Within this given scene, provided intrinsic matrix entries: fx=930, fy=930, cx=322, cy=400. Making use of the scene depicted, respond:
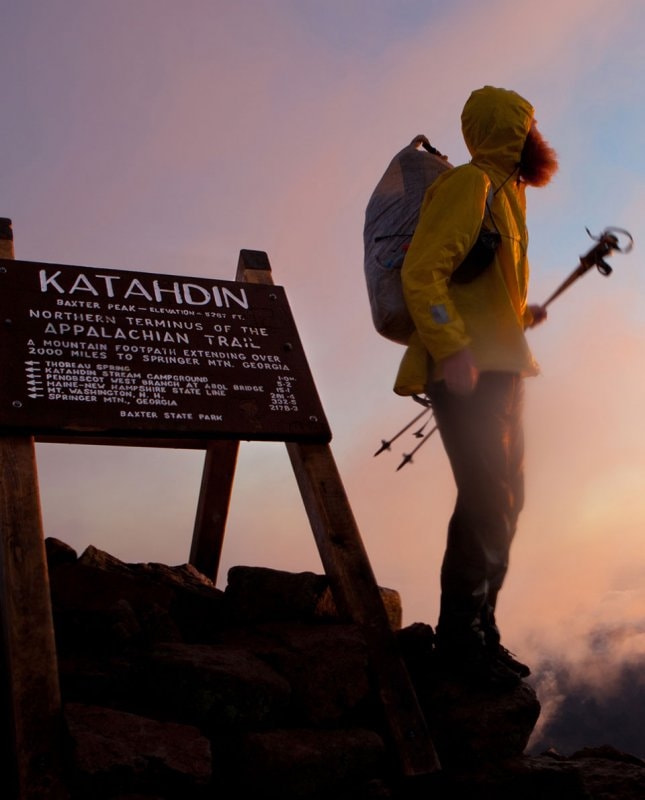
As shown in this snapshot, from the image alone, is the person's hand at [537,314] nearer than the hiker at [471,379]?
No

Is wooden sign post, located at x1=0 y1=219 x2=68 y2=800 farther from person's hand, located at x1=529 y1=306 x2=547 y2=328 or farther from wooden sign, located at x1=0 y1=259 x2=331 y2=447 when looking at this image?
person's hand, located at x1=529 y1=306 x2=547 y2=328

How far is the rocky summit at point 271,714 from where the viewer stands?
11.6 feet

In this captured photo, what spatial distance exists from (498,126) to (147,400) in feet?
7.41

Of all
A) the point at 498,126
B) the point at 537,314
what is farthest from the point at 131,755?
the point at 498,126

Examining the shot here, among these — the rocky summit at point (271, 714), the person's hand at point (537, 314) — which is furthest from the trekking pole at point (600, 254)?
the rocky summit at point (271, 714)

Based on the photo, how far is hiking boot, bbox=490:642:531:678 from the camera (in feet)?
14.5

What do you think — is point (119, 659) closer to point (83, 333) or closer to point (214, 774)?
point (214, 774)

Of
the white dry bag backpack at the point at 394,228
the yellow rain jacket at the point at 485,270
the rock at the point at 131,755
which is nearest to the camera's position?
the rock at the point at 131,755

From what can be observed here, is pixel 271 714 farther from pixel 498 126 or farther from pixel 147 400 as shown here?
pixel 498 126

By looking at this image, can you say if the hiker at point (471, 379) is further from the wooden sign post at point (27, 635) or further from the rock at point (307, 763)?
the wooden sign post at point (27, 635)

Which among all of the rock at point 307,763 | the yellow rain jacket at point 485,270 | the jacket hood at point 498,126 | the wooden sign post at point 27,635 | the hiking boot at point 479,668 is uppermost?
the jacket hood at point 498,126

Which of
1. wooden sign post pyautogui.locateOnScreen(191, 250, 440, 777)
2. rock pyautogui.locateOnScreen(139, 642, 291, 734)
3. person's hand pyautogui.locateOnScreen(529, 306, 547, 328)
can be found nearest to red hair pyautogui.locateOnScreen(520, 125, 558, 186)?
person's hand pyautogui.locateOnScreen(529, 306, 547, 328)

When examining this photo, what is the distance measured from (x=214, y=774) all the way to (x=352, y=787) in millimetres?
563

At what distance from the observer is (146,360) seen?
16.4ft
